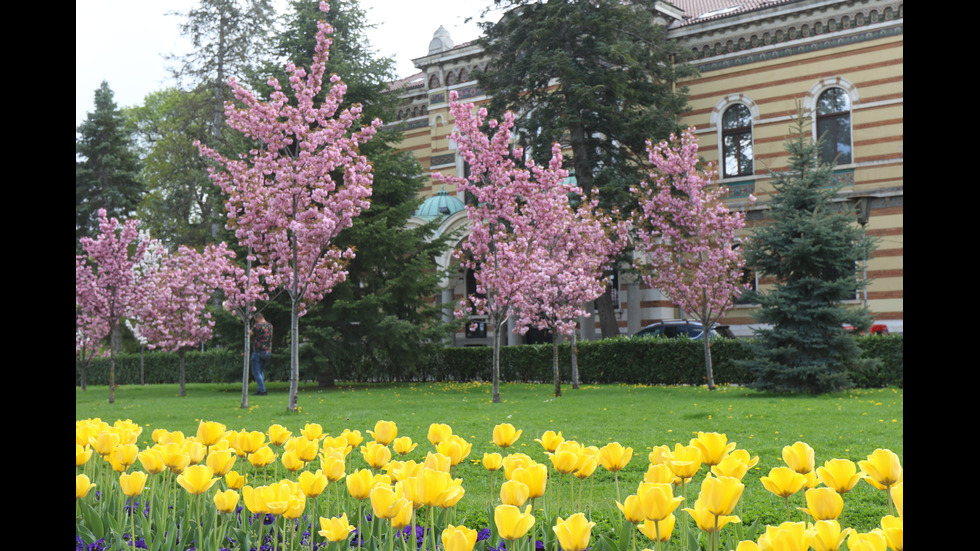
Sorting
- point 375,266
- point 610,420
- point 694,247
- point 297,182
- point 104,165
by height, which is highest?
point 104,165

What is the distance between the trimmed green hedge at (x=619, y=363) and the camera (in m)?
17.1

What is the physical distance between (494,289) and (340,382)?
34.4ft

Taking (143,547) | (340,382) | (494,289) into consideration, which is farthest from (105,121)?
(143,547)

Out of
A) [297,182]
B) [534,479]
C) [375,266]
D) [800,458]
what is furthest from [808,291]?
[534,479]

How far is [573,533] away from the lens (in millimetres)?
1855

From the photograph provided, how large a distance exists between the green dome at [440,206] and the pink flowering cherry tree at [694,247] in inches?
529

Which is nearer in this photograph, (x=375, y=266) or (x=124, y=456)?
(x=124, y=456)

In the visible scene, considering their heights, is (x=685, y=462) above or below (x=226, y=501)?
above

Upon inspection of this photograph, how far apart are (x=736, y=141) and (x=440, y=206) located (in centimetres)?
1148

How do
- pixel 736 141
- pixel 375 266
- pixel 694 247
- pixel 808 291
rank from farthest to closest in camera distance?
pixel 736 141, pixel 375 266, pixel 694 247, pixel 808 291

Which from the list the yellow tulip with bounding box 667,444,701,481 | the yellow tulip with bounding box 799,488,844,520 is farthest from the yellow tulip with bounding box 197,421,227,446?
the yellow tulip with bounding box 799,488,844,520

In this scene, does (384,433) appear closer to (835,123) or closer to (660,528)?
(660,528)

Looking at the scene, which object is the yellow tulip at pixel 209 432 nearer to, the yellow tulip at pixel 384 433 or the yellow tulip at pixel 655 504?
the yellow tulip at pixel 384 433

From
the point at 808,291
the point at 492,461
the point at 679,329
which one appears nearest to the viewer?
the point at 492,461
